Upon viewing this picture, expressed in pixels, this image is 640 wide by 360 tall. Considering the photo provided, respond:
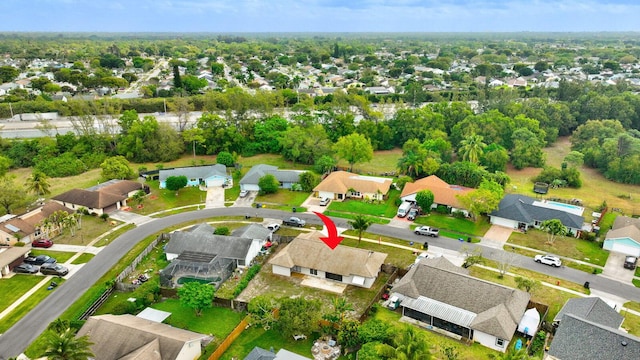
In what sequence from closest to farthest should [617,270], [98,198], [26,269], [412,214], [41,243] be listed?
[26,269], [617,270], [41,243], [412,214], [98,198]

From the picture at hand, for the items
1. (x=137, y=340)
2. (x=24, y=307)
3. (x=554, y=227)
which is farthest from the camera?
(x=554, y=227)

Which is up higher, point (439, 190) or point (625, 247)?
point (439, 190)

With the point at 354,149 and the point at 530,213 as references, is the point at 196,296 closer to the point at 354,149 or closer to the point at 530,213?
the point at 530,213

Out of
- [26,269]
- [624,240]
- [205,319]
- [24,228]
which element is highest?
[624,240]

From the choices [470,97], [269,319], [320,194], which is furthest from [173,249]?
[470,97]

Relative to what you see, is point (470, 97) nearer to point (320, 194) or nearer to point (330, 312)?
point (320, 194)

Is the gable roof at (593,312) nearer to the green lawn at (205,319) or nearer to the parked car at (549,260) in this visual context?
the parked car at (549,260)

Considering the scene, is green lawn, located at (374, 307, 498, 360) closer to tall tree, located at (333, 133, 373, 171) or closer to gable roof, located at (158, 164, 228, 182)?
tall tree, located at (333, 133, 373, 171)

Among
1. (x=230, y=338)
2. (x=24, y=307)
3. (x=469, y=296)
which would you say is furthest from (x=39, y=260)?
(x=469, y=296)
